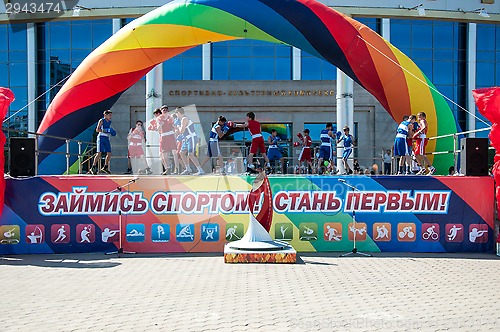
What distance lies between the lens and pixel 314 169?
16406 mm

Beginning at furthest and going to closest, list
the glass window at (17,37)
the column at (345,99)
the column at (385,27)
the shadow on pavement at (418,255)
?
the glass window at (17,37)
the column at (385,27)
the column at (345,99)
the shadow on pavement at (418,255)

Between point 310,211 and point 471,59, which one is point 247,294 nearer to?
point 310,211

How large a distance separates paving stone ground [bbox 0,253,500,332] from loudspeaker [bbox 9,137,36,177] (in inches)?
68.7

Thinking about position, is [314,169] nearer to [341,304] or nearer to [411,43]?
[341,304]

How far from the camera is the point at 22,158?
10094 millimetres

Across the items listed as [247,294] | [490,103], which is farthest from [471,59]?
[247,294]

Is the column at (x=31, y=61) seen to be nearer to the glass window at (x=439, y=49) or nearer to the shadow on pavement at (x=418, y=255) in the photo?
the glass window at (x=439, y=49)

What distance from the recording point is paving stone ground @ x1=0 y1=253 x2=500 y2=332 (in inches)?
201

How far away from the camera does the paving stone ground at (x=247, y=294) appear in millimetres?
5109

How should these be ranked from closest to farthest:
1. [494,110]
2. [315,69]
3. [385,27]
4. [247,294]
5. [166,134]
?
1. [247,294]
2. [494,110]
3. [166,134]
4. [315,69]
5. [385,27]

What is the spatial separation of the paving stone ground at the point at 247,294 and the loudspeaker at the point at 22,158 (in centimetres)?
175

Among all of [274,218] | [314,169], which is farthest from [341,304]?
[314,169]

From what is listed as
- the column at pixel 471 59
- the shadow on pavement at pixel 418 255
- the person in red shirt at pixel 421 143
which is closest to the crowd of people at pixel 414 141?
the person in red shirt at pixel 421 143

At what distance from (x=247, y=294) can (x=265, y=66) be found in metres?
23.1
